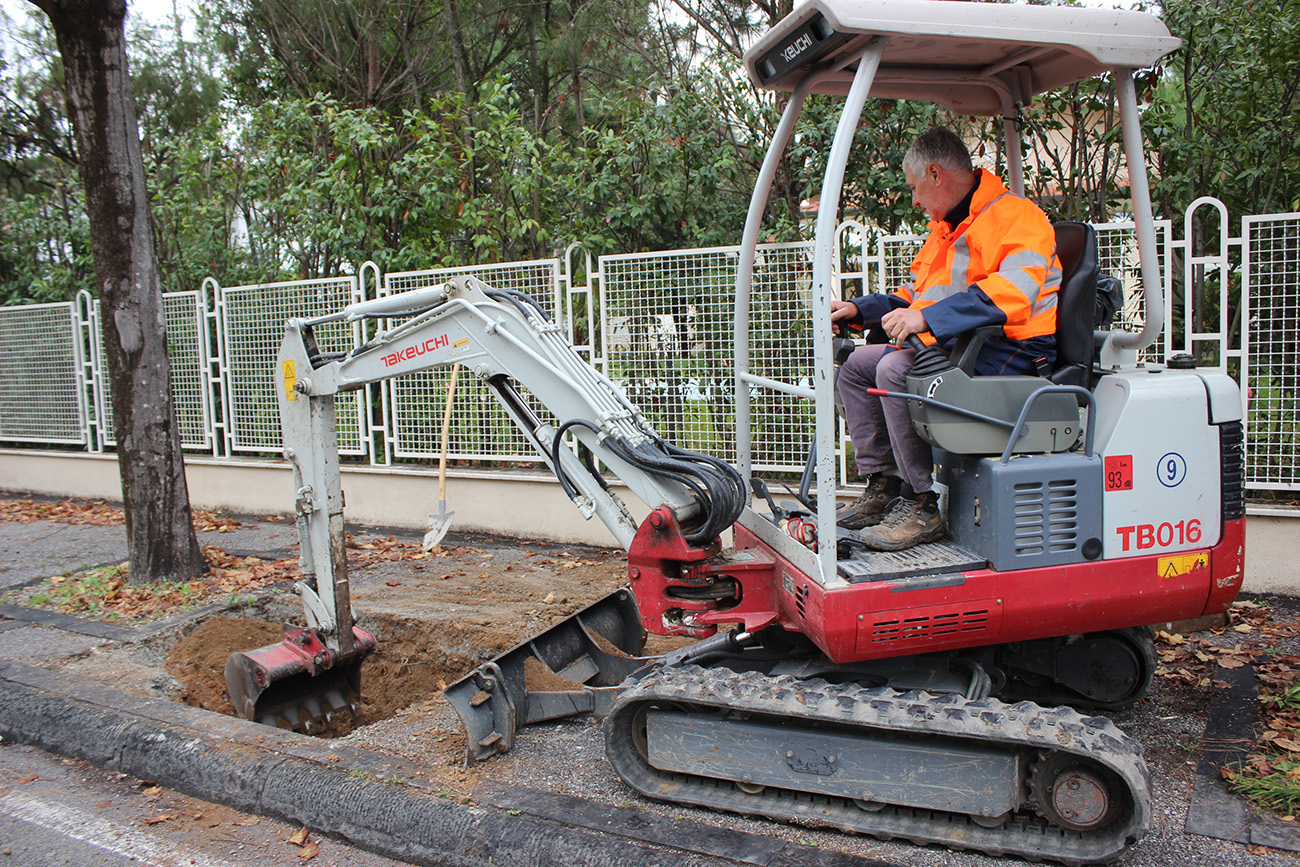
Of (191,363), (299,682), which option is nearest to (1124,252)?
(299,682)

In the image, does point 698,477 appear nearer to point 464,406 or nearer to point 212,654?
point 212,654

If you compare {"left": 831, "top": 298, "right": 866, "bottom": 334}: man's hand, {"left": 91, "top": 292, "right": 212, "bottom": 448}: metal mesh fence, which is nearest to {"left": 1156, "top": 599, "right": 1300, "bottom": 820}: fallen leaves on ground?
{"left": 831, "top": 298, "right": 866, "bottom": 334}: man's hand

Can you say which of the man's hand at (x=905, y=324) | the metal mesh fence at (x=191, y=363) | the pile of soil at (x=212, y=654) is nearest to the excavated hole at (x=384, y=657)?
the pile of soil at (x=212, y=654)

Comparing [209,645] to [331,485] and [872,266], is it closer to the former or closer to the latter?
[331,485]

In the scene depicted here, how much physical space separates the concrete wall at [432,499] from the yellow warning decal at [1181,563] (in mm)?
2805

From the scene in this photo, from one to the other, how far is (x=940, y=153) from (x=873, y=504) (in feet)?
4.64

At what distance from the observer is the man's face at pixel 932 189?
361 cm

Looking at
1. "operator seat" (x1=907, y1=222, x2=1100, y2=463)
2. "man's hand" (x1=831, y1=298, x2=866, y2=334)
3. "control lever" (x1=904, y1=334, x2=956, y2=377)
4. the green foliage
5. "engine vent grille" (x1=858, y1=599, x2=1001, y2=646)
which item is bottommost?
"engine vent grille" (x1=858, y1=599, x2=1001, y2=646)

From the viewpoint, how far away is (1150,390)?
3229mm

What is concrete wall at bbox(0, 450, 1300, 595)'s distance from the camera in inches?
219

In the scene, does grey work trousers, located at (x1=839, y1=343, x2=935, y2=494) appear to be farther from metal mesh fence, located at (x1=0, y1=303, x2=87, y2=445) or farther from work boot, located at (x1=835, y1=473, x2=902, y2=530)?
metal mesh fence, located at (x1=0, y1=303, x2=87, y2=445)

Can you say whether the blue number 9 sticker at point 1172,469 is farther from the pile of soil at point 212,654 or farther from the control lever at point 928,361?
the pile of soil at point 212,654

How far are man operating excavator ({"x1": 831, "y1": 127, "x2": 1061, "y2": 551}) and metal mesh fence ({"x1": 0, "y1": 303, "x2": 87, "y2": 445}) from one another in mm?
10496

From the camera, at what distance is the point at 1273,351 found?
18.6ft
